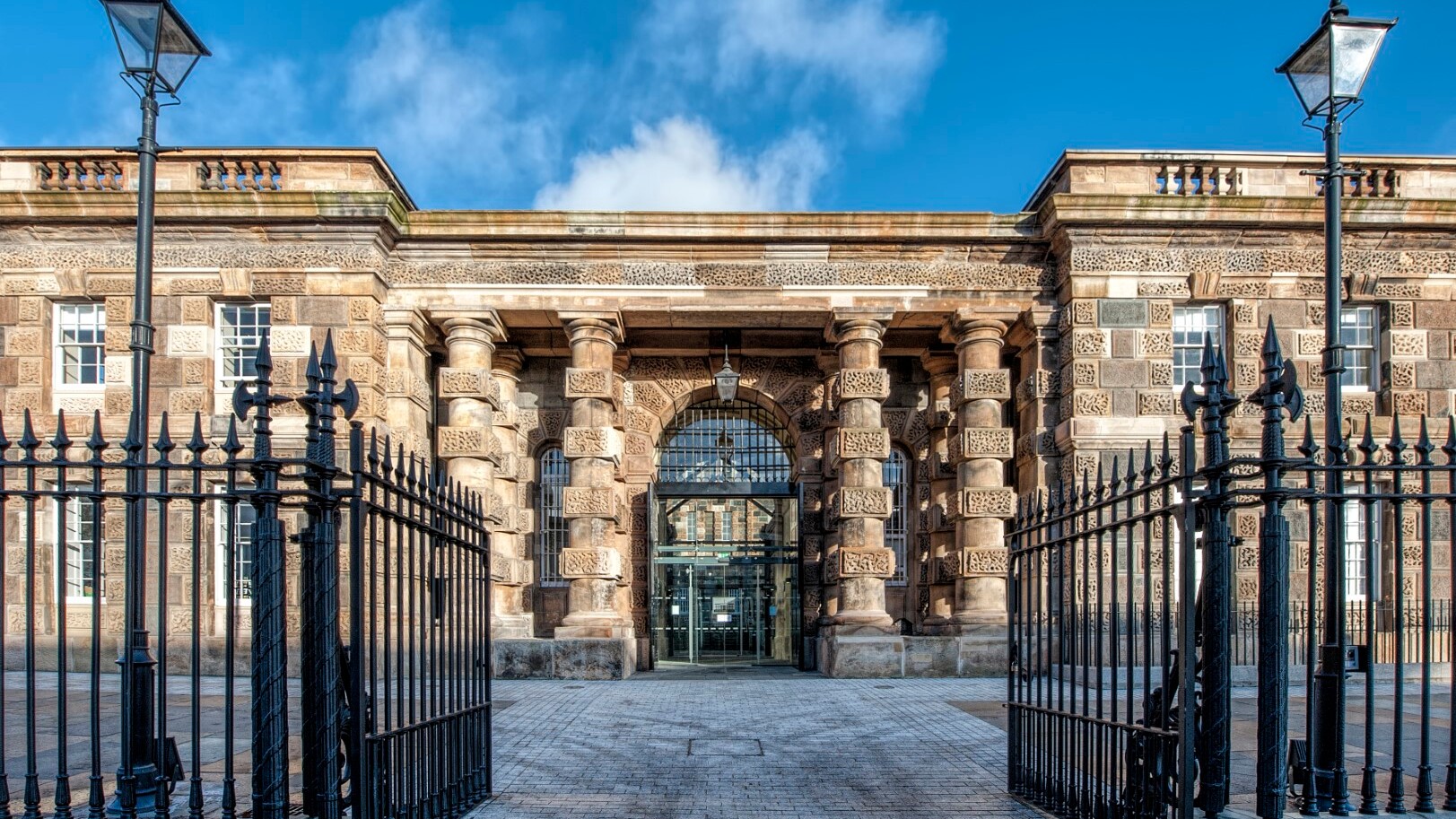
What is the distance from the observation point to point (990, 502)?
16469 mm

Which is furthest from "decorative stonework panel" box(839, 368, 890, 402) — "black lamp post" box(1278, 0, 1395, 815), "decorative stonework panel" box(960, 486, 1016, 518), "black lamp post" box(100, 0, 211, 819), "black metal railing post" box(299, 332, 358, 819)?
"black metal railing post" box(299, 332, 358, 819)

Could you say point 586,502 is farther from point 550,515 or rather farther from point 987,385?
point 987,385

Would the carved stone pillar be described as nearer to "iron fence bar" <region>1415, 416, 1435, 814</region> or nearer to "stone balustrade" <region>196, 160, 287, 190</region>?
"stone balustrade" <region>196, 160, 287, 190</region>

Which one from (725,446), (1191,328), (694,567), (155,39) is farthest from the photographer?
(725,446)

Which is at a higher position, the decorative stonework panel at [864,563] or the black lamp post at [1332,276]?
the black lamp post at [1332,276]

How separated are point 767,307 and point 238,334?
815cm

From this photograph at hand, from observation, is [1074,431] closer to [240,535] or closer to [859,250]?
[859,250]

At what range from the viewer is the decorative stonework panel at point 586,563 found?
16.4 metres

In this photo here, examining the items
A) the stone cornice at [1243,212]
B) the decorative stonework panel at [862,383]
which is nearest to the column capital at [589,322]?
the decorative stonework panel at [862,383]

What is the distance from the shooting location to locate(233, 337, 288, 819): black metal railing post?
493cm

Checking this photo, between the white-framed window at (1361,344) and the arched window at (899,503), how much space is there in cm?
720

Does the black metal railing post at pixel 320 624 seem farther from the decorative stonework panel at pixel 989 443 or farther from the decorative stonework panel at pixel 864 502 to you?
the decorative stonework panel at pixel 989 443

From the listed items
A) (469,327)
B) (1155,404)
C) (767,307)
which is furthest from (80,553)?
(1155,404)

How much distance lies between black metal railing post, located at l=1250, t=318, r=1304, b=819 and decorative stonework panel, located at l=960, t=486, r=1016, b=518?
11.2 meters
